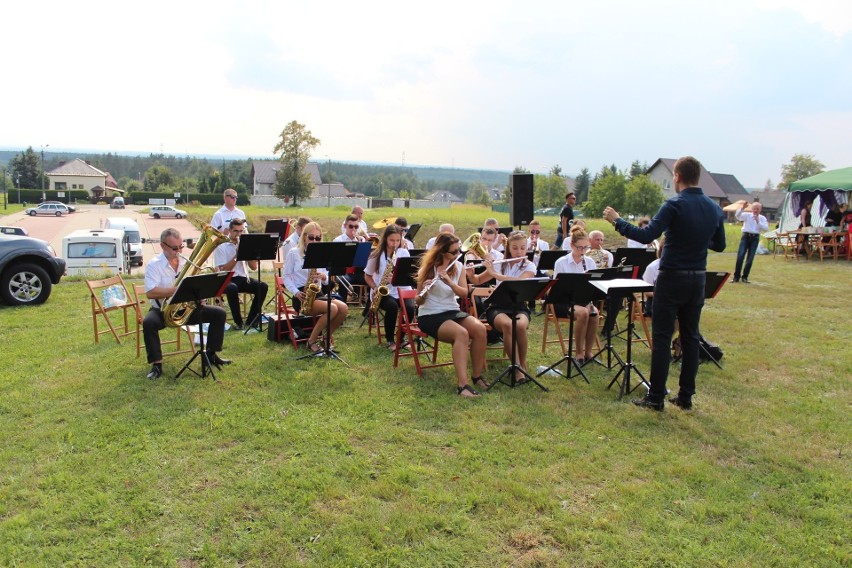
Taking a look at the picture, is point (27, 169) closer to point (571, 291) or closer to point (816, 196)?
point (816, 196)

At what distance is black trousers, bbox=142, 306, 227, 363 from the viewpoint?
638 cm

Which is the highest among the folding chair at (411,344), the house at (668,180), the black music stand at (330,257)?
the house at (668,180)

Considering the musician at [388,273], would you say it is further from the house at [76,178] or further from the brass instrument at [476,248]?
the house at [76,178]

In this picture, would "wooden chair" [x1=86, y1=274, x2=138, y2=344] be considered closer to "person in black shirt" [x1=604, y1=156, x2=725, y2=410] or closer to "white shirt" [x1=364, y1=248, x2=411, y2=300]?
"white shirt" [x1=364, y1=248, x2=411, y2=300]

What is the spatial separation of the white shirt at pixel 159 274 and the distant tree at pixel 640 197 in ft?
203

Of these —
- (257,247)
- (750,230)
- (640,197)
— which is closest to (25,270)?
(257,247)

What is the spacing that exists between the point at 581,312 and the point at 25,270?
8.84 metres

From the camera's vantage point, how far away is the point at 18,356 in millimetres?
7027

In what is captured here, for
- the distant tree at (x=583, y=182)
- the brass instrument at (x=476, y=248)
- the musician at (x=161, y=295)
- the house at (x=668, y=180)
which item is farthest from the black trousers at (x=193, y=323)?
the distant tree at (x=583, y=182)

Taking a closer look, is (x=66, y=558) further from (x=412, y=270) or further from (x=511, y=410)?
(x=412, y=270)

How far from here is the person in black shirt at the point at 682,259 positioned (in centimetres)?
524

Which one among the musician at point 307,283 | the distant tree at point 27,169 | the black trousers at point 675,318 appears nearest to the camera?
the black trousers at point 675,318

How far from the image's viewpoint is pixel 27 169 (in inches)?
3447

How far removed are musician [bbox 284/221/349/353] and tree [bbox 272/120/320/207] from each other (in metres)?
56.0
